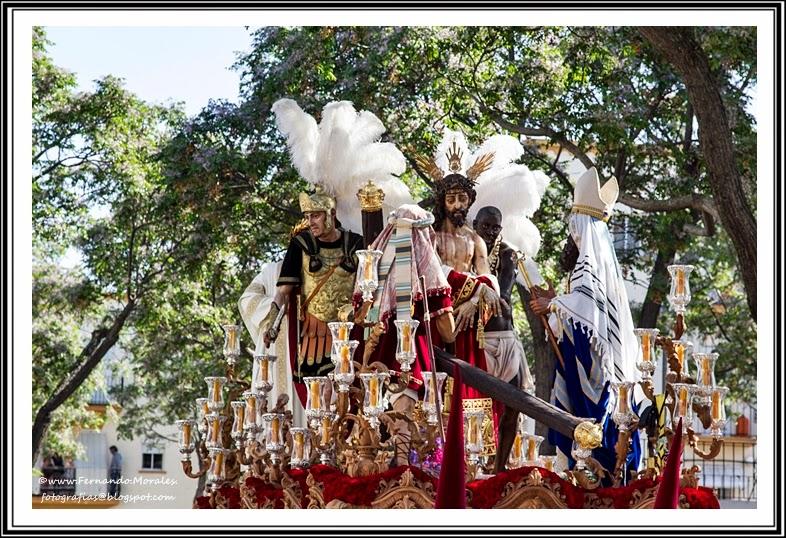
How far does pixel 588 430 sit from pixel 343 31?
38.0 feet

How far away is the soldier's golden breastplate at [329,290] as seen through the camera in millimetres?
11367

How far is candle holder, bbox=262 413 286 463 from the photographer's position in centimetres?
977

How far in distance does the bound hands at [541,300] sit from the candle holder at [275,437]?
6.53 feet

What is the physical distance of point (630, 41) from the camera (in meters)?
18.7

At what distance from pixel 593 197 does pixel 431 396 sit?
2119mm

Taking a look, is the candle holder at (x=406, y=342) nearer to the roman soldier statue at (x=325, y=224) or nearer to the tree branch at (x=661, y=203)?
the roman soldier statue at (x=325, y=224)

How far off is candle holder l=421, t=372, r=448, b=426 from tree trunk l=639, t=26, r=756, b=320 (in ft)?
13.6

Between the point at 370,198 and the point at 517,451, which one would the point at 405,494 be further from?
the point at 370,198

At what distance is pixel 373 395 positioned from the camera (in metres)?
9.00

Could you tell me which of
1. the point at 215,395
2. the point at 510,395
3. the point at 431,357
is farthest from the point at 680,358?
the point at 215,395

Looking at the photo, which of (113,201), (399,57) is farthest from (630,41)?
(113,201)

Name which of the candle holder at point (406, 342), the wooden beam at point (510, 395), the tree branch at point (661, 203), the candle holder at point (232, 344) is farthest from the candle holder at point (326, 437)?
the tree branch at point (661, 203)

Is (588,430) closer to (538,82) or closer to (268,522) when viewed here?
(268,522)

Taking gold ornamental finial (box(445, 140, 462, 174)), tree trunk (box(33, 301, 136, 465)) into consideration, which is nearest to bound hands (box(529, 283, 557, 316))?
gold ornamental finial (box(445, 140, 462, 174))
